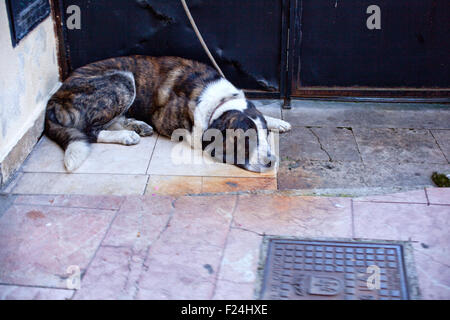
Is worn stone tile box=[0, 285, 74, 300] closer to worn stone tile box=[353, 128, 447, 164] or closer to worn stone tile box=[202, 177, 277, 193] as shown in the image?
worn stone tile box=[202, 177, 277, 193]

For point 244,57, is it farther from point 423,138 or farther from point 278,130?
point 423,138

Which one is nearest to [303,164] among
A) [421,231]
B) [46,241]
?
[421,231]

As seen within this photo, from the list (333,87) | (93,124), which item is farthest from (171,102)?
(333,87)

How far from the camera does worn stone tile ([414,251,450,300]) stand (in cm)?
300

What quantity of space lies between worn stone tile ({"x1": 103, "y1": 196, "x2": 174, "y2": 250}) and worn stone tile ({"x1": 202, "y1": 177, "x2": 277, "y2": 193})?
359 millimetres

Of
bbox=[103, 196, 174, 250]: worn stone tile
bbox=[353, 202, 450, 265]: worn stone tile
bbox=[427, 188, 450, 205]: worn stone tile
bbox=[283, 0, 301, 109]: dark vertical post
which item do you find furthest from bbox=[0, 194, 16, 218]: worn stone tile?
bbox=[427, 188, 450, 205]: worn stone tile

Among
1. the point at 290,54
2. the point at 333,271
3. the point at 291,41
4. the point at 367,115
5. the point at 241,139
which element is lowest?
the point at 333,271

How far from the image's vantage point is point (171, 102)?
4895 mm

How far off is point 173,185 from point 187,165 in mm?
349

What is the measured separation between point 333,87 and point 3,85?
303 centimetres

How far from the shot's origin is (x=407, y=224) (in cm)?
360

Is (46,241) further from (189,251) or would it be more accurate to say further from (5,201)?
(189,251)

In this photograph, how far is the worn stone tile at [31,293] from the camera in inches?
119

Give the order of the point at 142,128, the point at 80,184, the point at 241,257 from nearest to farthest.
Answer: the point at 241,257, the point at 80,184, the point at 142,128
